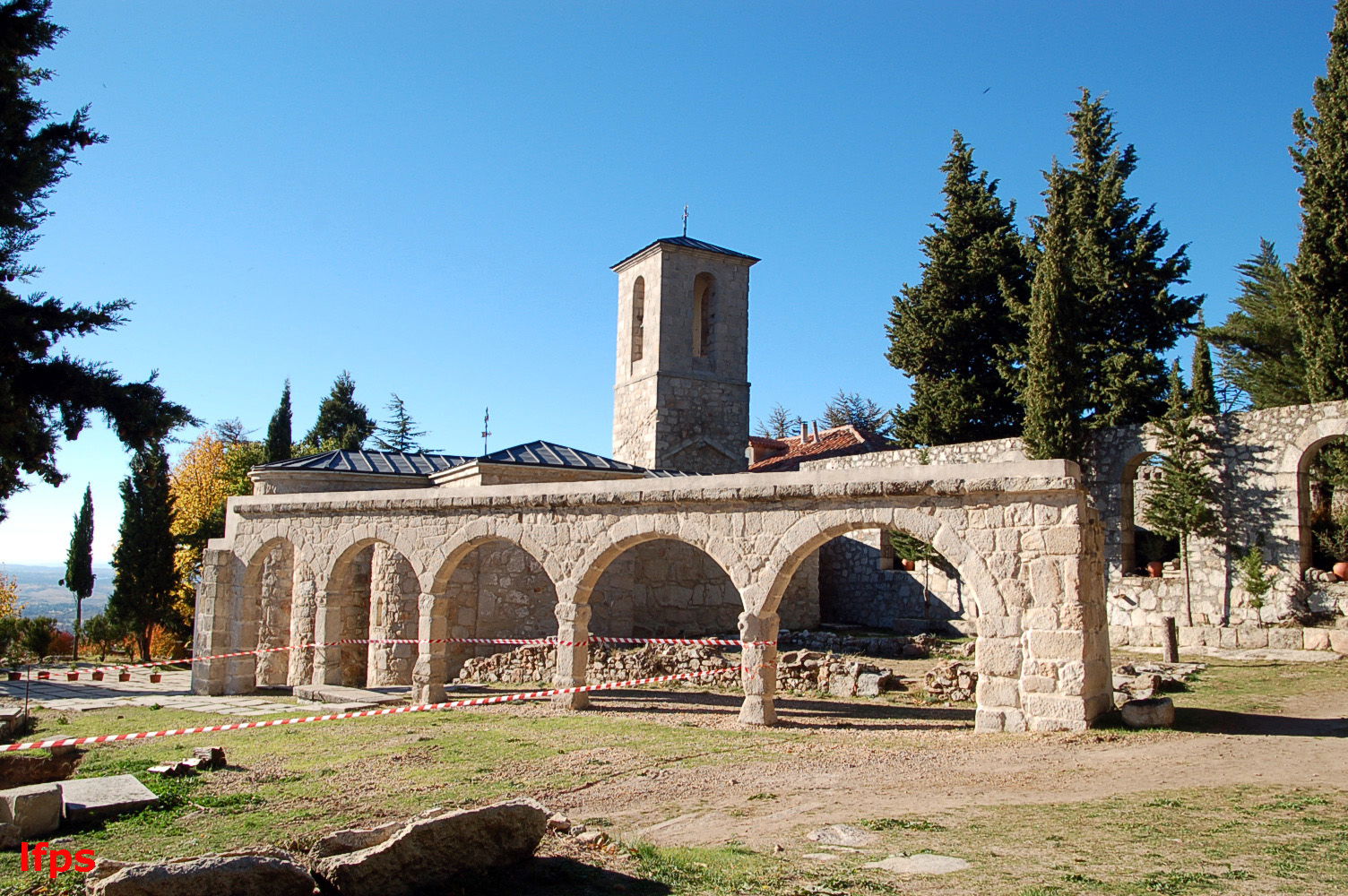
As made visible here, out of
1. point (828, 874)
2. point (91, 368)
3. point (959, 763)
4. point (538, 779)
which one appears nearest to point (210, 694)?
point (91, 368)

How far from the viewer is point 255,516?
1711cm

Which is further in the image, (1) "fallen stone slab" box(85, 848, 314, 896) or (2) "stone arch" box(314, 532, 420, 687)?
(2) "stone arch" box(314, 532, 420, 687)

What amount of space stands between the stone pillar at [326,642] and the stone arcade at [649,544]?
4cm

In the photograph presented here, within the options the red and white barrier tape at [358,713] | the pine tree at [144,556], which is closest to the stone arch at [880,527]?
the red and white barrier tape at [358,713]

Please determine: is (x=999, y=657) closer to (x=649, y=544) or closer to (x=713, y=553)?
(x=713, y=553)

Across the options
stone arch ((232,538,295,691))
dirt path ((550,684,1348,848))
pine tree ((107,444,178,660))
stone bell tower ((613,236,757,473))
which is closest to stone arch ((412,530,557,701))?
stone arch ((232,538,295,691))

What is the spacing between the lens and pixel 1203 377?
906 inches

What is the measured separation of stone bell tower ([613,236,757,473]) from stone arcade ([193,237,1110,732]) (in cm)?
5

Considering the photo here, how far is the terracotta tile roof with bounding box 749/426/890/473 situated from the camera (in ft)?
84.0

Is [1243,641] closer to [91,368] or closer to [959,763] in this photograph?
[959,763]

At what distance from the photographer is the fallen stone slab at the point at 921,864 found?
5.58 metres

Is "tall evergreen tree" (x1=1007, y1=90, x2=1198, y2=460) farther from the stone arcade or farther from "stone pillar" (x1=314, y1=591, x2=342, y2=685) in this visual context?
"stone pillar" (x1=314, y1=591, x2=342, y2=685)

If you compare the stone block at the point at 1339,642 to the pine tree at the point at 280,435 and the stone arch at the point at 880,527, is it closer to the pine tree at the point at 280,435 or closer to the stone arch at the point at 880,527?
the stone arch at the point at 880,527

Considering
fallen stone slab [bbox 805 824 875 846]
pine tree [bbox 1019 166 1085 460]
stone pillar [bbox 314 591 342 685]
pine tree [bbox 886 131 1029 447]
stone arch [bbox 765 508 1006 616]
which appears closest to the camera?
fallen stone slab [bbox 805 824 875 846]
